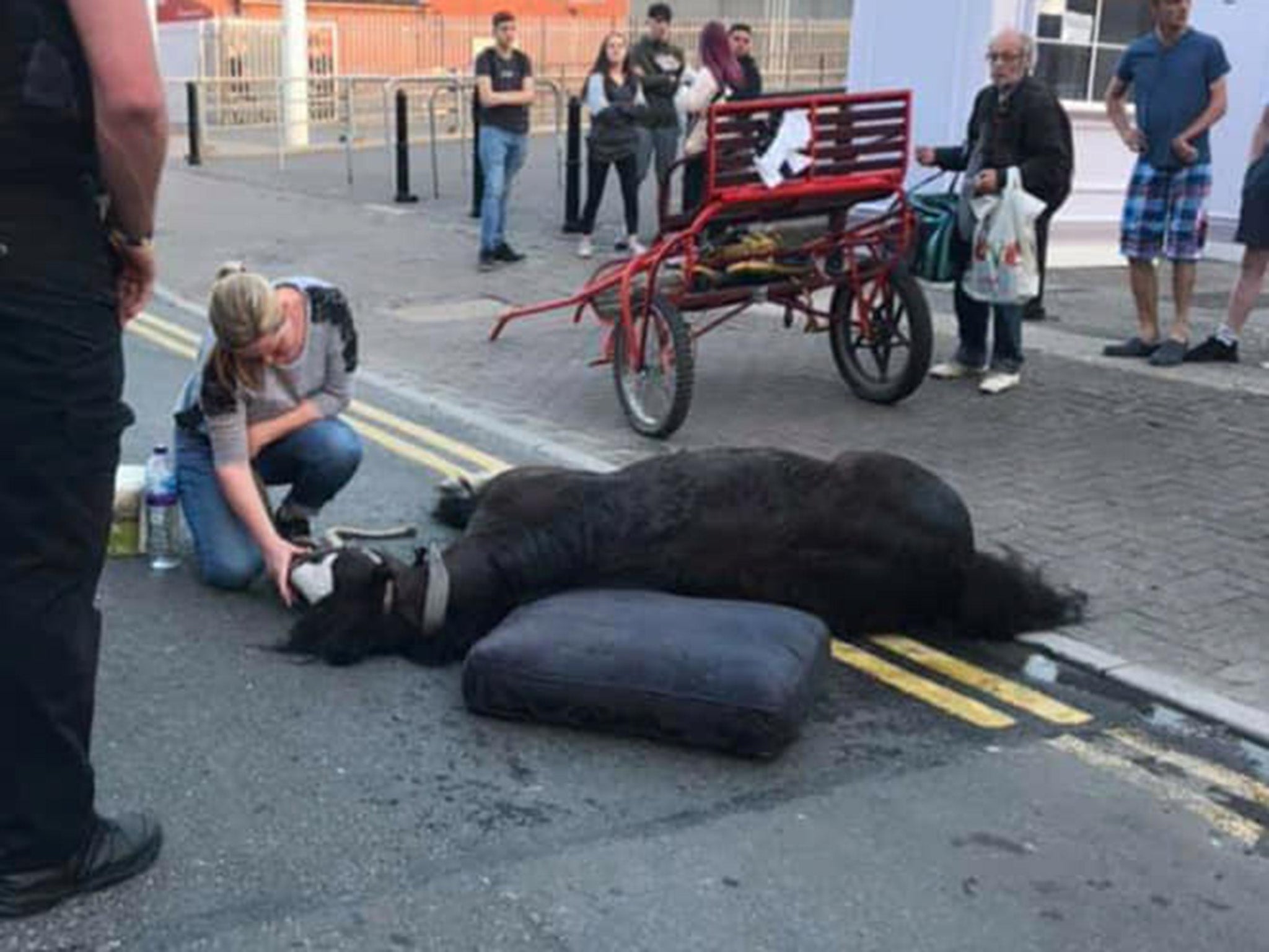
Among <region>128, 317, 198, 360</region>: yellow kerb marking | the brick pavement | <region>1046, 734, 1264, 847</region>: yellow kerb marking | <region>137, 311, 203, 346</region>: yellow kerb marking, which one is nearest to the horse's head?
<region>1046, 734, 1264, 847</region>: yellow kerb marking

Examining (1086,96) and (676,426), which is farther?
(1086,96)

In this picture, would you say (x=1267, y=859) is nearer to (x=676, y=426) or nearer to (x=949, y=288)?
(x=676, y=426)

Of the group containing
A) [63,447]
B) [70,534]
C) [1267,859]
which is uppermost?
[63,447]

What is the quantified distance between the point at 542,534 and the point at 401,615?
18.3 inches

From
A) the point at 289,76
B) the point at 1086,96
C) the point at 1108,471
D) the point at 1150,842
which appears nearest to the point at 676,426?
the point at 1108,471

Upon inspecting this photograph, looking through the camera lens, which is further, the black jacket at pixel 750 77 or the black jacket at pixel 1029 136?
the black jacket at pixel 750 77

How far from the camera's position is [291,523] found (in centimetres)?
523

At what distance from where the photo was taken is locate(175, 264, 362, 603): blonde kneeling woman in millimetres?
4547

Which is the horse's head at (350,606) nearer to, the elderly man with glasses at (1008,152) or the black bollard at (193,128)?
the elderly man with glasses at (1008,152)

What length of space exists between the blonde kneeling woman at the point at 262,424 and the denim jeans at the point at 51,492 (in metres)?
1.49

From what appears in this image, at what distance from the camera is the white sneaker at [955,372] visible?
820 centimetres

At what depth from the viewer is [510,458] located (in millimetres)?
6676

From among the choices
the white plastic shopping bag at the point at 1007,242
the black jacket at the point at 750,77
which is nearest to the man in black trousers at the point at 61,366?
the white plastic shopping bag at the point at 1007,242

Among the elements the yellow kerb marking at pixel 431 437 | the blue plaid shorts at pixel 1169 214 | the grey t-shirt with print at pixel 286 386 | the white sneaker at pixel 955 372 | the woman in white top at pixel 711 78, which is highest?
the woman in white top at pixel 711 78
